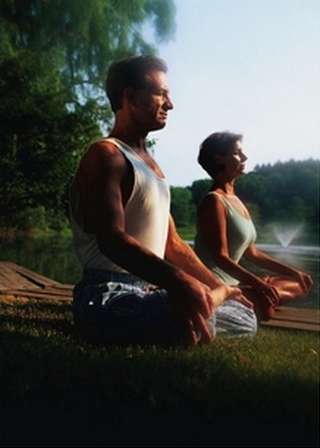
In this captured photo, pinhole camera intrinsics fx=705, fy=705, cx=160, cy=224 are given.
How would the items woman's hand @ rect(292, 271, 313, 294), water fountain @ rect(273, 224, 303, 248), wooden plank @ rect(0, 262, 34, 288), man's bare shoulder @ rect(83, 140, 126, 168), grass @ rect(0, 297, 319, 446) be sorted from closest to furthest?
grass @ rect(0, 297, 319, 446) → man's bare shoulder @ rect(83, 140, 126, 168) → woman's hand @ rect(292, 271, 313, 294) → wooden plank @ rect(0, 262, 34, 288) → water fountain @ rect(273, 224, 303, 248)

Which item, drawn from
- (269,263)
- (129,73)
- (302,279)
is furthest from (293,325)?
(129,73)

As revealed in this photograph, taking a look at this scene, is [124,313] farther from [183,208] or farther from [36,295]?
[183,208]

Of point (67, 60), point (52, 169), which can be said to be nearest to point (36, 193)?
point (52, 169)

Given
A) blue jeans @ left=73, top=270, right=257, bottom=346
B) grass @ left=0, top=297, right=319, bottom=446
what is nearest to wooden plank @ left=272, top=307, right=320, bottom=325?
grass @ left=0, top=297, right=319, bottom=446

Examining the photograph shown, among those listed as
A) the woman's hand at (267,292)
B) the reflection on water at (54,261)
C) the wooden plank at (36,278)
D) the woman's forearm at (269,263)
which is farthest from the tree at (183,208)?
the woman's hand at (267,292)

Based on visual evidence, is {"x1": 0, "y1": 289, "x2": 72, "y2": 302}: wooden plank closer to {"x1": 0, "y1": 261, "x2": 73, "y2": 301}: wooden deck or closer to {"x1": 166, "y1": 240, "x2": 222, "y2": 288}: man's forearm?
{"x1": 0, "y1": 261, "x2": 73, "y2": 301}: wooden deck

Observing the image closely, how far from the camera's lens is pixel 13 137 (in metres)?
12.4

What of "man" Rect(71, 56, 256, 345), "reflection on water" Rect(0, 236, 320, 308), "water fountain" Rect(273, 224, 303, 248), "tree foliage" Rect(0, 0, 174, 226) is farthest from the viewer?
"water fountain" Rect(273, 224, 303, 248)

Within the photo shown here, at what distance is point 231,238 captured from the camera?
141 inches

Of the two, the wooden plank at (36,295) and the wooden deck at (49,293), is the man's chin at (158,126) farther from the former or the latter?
the wooden plank at (36,295)

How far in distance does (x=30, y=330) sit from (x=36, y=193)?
9.15m

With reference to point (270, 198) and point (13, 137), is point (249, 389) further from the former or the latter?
point (270, 198)

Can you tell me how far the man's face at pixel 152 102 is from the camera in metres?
2.88

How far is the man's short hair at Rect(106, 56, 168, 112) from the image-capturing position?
113 inches
